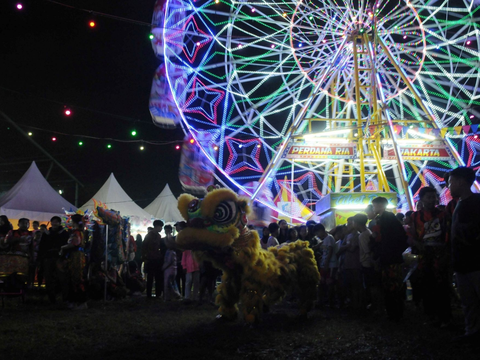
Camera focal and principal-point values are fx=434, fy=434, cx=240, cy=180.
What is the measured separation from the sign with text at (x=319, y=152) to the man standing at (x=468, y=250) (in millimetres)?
9888

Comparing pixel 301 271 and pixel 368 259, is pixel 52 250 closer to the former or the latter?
pixel 301 271

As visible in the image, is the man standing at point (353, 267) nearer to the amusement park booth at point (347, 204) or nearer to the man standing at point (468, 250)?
the man standing at point (468, 250)

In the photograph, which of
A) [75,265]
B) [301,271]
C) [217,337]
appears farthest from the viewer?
→ [75,265]

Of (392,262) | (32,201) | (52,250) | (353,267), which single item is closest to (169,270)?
(52,250)

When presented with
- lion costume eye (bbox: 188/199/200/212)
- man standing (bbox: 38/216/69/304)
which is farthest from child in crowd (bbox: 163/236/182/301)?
lion costume eye (bbox: 188/199/200/212)

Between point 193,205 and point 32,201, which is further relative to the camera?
point 32,201

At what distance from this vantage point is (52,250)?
784 cm

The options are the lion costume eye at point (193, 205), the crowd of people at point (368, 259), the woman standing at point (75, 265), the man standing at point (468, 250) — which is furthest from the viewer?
the woman standing at point (75, 265)

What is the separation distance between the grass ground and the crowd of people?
1.37ft

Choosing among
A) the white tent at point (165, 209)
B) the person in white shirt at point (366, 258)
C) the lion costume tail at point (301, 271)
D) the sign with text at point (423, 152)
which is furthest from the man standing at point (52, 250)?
the white tent at point (165, 209)

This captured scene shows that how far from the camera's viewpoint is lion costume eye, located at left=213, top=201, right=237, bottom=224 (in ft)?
17.0

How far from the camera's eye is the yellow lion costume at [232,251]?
5.09m

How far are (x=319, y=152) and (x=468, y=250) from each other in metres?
10.3

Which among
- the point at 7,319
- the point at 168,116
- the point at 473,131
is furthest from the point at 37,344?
the point at 473,131
